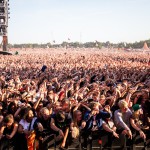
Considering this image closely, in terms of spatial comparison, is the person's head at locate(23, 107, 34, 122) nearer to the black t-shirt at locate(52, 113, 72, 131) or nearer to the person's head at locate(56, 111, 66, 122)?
the black t-shirt at locate(52, 113, 72, 131)

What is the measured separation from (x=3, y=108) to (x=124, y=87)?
4548 millimetres

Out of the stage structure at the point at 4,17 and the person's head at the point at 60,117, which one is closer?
the person's head at the point at 60,117

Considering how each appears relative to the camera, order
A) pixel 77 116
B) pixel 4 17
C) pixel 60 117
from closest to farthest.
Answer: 1. pixel 60 117
2. pixel 77 116
3. pixel 4 17

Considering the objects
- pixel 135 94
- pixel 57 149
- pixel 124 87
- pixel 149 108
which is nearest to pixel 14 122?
pixel 57 149

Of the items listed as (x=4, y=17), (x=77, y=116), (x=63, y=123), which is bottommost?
(x=63, y=123)

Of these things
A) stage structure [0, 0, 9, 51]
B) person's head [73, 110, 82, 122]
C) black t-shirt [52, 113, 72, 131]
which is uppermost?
stage structure [0, 0, 9, 51]

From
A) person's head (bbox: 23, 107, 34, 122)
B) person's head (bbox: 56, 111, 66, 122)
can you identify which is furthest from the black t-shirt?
person's head (bbox: 23, 107, 34, 122)

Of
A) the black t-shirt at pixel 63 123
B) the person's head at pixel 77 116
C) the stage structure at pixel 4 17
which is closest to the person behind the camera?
the black t-shirt at pixel 63 123

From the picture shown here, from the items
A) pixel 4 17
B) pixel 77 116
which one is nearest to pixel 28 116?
pixel 77 116

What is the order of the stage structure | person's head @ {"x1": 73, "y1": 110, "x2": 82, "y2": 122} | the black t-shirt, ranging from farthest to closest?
1. the stage structure
2. person's head @ {"x1": 73, "y1": 110, "x2": 82, "y2": 122}
3. the black t-shirt

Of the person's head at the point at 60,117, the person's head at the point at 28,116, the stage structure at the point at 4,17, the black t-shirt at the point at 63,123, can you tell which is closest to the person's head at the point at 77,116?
the black t-shirt at the point at 63,123

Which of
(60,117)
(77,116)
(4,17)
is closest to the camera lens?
(60,117)

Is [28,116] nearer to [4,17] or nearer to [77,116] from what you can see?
[77,116]

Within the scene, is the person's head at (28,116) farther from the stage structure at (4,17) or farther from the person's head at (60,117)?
the stage structure at (4,17)
